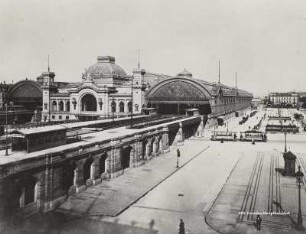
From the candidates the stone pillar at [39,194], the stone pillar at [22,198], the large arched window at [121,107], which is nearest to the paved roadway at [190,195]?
the stone pillar at [39,194]

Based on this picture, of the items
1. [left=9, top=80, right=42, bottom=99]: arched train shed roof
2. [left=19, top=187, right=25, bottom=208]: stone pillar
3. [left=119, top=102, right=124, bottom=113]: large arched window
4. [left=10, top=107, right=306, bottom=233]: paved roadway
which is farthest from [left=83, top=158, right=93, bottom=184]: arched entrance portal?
[left=9, top=80, right=42, bottom=99]: arched train shed roof

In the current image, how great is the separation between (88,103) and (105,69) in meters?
11.4

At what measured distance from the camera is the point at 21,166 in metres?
18.8

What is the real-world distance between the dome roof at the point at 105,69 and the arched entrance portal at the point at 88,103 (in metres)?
7.28

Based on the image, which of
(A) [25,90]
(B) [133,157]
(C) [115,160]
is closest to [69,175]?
(C) [115,160]

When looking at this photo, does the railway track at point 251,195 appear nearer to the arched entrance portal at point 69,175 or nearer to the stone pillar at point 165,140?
the stone pillar at point 165,140

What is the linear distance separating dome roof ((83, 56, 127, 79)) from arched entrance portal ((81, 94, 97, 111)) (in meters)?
7.28

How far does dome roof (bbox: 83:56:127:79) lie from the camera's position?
82000 millimetres

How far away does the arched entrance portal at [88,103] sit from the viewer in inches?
2948

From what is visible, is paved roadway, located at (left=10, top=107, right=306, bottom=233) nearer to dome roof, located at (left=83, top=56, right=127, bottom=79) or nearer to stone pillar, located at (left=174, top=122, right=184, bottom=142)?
stone pillar, located at (left=174, top=122, right=184, bottom=142)

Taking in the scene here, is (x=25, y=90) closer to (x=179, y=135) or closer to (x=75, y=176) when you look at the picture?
(x=179, y=135)

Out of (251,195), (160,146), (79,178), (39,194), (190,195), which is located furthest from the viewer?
(160,146)

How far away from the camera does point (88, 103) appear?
250ft

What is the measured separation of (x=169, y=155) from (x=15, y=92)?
6238 centimetres
